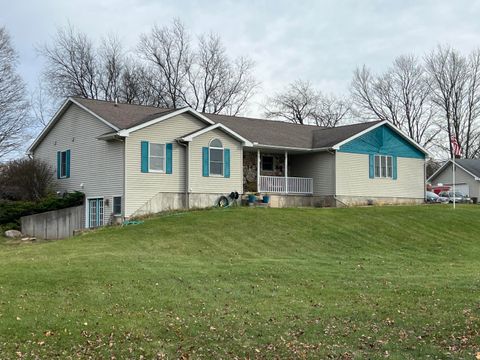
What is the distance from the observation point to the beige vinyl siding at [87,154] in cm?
2556

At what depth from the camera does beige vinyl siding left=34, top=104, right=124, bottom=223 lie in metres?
25.6

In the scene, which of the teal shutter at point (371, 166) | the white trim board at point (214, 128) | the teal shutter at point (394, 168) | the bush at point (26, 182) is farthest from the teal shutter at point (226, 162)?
the teal shutter at point (394, 168)

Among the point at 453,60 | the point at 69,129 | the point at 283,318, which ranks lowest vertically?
the point at 283,318

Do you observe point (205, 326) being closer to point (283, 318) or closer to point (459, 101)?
point (283, 318)

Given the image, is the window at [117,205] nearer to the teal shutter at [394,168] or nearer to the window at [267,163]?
the window at [267,163]

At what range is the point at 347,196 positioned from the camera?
102 feet

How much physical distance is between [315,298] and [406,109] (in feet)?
175

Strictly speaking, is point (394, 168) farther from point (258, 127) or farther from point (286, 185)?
point (258, 127)

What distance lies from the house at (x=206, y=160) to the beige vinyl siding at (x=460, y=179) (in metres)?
16.5

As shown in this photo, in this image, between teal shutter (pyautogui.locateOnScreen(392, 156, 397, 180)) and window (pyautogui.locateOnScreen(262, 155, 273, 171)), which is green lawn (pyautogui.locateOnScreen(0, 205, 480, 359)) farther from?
teal shutter (pyautogui.locateOnScreen(392, 156, 397, 180))

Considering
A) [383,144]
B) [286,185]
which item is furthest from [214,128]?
[383,144]

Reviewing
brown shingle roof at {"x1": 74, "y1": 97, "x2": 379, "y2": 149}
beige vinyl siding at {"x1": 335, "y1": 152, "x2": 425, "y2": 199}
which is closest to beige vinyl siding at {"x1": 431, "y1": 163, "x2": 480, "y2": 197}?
beige vinyl siding at {"x1": 335, "y1": 152, "x2": 425, "y2": 199}

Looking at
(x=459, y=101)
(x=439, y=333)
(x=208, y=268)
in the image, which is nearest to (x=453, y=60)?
(x=459, y=101)

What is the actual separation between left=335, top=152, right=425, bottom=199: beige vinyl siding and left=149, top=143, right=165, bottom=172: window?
964 centimetres
